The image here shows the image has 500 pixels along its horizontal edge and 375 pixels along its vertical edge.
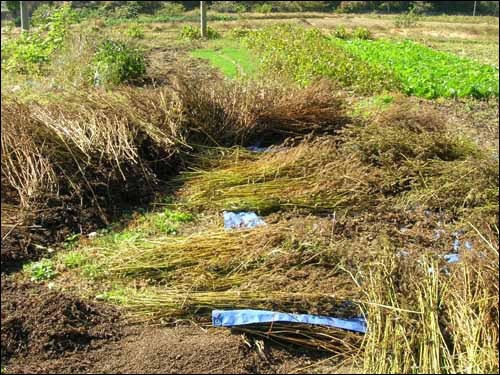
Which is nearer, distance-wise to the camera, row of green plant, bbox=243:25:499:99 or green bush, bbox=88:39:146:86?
green bush, bbox=88:39:146:86

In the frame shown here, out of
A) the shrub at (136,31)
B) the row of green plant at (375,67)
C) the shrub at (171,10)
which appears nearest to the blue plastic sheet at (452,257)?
the row of green plant at (375,67)

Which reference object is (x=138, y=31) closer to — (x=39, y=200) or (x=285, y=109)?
(x=285, y=109)

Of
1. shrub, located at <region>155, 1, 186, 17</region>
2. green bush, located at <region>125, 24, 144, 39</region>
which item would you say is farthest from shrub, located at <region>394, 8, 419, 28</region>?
shrub, located at <region>155, 1, 186, 17</region>

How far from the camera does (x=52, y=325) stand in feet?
11.1

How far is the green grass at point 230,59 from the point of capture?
1076 cm

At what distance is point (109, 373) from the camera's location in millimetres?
3127

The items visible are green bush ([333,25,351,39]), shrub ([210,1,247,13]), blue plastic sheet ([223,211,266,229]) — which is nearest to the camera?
blue plastic sheet ([223,211,266,229])

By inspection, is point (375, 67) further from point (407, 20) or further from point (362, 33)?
point (407, 20)

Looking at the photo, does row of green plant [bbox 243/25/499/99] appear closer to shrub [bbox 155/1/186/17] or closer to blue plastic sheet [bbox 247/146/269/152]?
blue plastic sheet [bbox 247/146/269/152]

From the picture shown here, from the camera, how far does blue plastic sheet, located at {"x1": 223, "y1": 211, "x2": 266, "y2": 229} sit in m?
4.73

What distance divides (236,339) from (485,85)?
7.64 metres

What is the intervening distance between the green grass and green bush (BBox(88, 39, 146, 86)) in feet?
5.48

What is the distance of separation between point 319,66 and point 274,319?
6.57 meters

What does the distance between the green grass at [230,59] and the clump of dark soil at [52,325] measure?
704 centimetres
